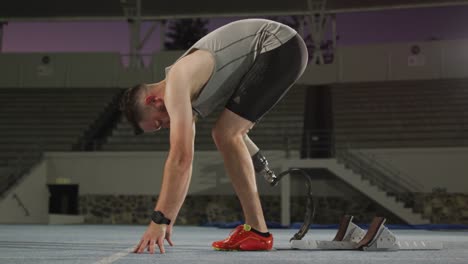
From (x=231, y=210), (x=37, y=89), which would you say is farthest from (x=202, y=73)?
(x=37, y=89)

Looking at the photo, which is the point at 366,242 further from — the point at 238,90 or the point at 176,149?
the point at 176,149

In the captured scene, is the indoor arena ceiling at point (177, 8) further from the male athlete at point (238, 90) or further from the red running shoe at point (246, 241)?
the red running shoe at point (246, 241)

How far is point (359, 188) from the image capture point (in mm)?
11031

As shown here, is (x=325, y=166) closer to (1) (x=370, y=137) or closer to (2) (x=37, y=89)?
(1) (x=370, y=137)

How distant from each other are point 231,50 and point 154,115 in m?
0.55

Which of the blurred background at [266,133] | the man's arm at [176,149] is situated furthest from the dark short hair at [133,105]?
the blurred background at [266,133]

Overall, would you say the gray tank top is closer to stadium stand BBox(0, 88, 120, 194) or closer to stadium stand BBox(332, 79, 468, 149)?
stadium stand BBox(332, 79, 468, 149)

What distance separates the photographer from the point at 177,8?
1590cm

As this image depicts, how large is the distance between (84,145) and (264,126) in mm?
4239

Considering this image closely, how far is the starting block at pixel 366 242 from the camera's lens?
9.99 ft

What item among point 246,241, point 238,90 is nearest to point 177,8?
point 238,90

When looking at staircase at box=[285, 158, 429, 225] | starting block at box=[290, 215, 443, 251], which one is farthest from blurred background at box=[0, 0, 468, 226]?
starting block at box=[290, 215, 443, 251]

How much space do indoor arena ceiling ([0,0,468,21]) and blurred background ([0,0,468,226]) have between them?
0.04m

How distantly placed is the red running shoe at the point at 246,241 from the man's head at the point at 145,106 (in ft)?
2.51
